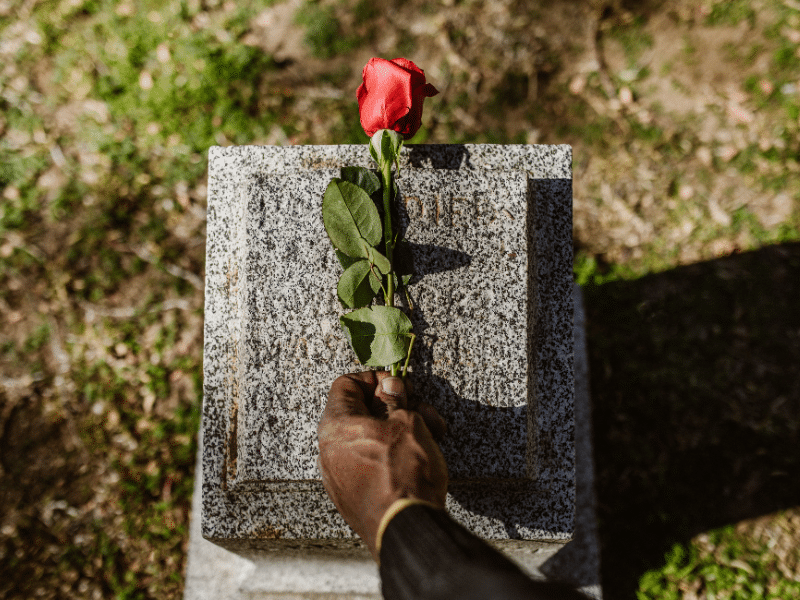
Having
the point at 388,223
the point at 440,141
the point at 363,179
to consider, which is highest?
the point at 440,141

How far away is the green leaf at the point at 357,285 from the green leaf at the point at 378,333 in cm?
3

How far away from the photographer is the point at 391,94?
4.41 ft

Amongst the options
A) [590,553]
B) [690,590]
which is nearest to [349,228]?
[590,553]

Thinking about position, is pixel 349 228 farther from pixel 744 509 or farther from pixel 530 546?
pixel 744 509

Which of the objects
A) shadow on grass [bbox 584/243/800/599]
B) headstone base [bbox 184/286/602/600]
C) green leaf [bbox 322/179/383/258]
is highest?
green leaf [bbox 322/179/383/258]

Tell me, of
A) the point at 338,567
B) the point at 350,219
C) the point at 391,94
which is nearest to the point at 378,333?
the point at 350,219

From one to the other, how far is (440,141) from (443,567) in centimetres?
272

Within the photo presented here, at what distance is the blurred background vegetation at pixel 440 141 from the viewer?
263cm

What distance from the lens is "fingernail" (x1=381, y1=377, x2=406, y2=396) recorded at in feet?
4.52

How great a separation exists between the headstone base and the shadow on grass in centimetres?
22

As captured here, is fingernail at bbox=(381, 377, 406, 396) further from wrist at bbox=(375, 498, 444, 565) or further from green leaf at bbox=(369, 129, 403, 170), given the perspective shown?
green leaf at bbox=(369, 129, 403, 170)

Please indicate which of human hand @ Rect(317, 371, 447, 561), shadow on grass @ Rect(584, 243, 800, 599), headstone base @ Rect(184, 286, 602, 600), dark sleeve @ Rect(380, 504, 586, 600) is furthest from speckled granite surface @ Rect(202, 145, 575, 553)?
shadow on grass @ Rect(584, 243, 800, 599)

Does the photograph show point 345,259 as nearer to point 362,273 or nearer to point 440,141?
point 362,273

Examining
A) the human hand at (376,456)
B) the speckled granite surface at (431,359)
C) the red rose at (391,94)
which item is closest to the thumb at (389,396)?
the human hand at (376,456)
